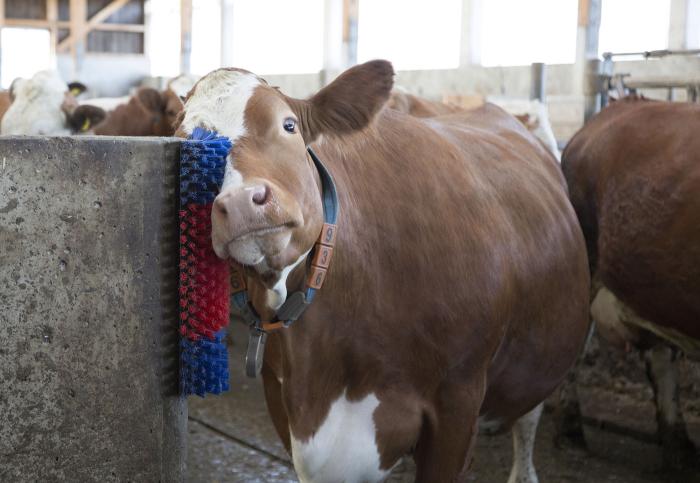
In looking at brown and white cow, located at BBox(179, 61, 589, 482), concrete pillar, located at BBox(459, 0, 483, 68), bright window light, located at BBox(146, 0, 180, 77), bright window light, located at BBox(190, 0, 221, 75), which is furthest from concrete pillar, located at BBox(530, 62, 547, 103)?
bright window light, located at BBox(146, 0, 180, 77)

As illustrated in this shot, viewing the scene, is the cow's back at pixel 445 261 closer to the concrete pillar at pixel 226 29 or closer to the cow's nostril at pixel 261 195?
the cow's nostril at pixel 261 195

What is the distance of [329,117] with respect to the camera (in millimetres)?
2164

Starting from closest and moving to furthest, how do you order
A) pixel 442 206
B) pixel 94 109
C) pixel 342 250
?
pixel 342 250, pixel 442 206, pixel 94 109

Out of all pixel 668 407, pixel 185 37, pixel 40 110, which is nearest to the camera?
pixel 668 407

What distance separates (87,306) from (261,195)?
411 millimetres

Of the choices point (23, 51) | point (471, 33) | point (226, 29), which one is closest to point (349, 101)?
point (471, 33)

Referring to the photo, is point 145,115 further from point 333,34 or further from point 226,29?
point 226,29

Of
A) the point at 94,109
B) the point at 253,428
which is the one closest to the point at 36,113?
the point at 94,109

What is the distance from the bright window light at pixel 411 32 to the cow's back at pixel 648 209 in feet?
24.9

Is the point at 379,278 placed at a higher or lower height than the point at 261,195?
lower

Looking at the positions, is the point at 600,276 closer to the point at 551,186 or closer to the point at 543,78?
the point at 551,186

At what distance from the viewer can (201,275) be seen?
190 centimetres

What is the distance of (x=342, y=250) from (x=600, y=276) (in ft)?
6.73

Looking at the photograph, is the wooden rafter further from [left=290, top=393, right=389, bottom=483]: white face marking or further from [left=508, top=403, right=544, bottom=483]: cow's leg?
[left=290, top=393, right=389, bottom=483]: white face marking
